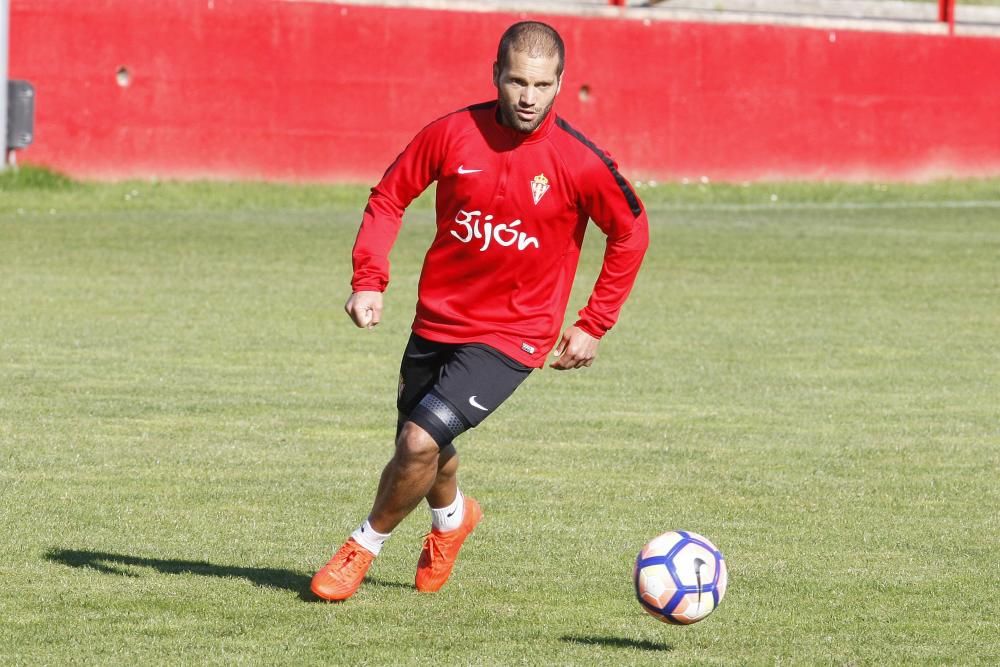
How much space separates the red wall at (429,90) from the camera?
29172mm

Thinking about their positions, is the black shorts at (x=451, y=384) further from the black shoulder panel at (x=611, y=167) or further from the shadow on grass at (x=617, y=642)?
the shadow on grass at (x=617, y=642)

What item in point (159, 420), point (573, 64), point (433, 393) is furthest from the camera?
point (573, 64)

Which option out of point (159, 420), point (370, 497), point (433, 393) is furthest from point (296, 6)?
point (433, 393)

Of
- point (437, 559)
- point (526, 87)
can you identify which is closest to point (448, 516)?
point (437, 559)

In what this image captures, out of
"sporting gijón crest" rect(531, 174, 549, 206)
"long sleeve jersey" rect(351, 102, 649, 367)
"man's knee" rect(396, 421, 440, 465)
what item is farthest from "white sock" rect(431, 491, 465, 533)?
"sporting gijón crest" rect(531, 174, 549, 206)

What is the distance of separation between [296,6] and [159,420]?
21.0 metres

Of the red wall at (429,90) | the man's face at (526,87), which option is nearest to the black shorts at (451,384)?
→ the man's face at (526,87)

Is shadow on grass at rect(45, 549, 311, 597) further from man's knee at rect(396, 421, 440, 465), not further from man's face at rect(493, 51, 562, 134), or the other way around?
man's face at rect(493, 51, 562, 134)

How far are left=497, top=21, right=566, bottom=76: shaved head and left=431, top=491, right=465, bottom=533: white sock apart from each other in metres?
1.66

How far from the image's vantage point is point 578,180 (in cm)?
648

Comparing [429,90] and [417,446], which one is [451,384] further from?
[429,90]

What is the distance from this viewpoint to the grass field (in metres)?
6.15

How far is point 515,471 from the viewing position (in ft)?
30.2

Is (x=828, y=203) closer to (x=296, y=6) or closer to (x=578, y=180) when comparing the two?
(x=296, y=6)
